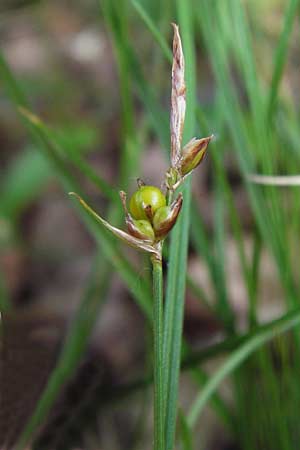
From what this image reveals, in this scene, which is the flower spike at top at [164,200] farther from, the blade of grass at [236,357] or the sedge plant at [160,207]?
the blade of grass at [236,357]

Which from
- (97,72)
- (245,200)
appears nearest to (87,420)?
(245,200)

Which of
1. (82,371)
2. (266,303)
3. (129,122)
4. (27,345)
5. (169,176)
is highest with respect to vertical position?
(169,176)

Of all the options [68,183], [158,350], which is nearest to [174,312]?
[158,350]

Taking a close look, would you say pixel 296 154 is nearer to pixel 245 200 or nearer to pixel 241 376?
pixel 241 376

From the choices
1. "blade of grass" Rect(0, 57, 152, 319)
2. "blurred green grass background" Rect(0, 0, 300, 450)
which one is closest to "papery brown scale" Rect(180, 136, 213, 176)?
"blurred green grass background" Rect(0, 0, 300, 450)

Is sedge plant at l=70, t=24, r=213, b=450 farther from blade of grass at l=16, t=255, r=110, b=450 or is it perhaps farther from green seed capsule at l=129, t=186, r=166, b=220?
blade of grass at l=16, t=255, r=110, b=450

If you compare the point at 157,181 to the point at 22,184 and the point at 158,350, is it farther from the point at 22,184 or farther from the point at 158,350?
the point at 158,350
